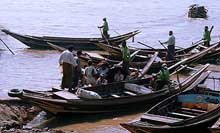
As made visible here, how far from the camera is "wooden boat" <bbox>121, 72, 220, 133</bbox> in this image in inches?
490

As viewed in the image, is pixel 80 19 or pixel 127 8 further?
pixel 127 8

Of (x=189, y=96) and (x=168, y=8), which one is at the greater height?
(x=168, y=8)

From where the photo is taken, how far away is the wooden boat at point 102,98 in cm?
1465

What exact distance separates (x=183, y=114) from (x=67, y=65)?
4.10 metres

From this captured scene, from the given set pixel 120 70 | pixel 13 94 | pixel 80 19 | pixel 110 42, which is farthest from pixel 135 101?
pixel 80 19

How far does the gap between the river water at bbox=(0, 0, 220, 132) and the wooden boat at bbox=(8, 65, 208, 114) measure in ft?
13.0

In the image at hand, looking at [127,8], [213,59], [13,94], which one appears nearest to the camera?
[13,94]

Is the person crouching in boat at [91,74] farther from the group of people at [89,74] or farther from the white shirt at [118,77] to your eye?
the white shirt at [118,77]

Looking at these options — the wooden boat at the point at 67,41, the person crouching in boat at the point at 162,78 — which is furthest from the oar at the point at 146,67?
the wooden boat at the point at 67,41

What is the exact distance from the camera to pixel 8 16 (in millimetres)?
45000

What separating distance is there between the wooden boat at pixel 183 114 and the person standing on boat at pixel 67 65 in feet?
11.2

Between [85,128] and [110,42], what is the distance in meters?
12.5

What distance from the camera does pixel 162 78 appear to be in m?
16.7

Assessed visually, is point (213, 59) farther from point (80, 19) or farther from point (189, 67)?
point (80, 19)
